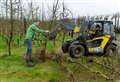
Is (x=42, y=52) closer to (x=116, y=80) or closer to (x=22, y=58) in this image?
(x=22, y=58)

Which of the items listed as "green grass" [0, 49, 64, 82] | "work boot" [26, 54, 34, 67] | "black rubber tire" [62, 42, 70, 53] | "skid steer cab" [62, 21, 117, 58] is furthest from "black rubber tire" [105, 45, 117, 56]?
"work boot" [26, 54, 34, 67]

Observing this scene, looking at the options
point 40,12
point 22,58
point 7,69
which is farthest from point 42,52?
point 40,12

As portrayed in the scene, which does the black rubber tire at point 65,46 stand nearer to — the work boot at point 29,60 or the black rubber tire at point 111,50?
the black rubber tire at point 111,50

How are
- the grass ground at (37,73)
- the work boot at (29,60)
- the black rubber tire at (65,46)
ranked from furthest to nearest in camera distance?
the black rubber tire at (65,46), the work boot at (29,60), the grass ground at (37,73)

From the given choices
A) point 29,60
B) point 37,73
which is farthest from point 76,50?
point 37,73

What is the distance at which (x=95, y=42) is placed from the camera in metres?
14.0

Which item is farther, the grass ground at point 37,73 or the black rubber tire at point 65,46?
the black rubber tire at point 65,46

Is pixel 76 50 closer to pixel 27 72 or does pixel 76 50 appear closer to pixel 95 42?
pixel 95 42

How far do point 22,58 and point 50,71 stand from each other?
2824 millimetres

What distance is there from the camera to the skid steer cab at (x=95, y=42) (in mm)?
13867

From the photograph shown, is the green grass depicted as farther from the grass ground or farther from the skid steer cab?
the skid steer cab

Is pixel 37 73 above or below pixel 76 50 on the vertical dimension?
below

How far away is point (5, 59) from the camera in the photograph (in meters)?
14.1

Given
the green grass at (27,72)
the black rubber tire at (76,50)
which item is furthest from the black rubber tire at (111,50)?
the green grass at (27,72)
